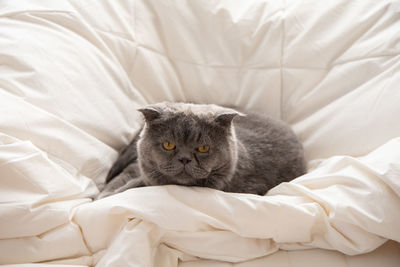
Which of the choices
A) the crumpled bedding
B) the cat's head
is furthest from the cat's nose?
the crumpled bedding

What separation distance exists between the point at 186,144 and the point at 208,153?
0.09 meters

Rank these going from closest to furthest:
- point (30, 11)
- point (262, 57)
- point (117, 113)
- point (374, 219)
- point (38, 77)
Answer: point (374, 219) < point (38, 77) < point (30, 11) < point (117, 113) < point (262, 57)

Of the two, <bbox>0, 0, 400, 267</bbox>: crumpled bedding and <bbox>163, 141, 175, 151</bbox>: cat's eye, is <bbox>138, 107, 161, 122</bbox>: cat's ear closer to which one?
<bbox>163, 141, 175, 151</bbox>: cat's eye

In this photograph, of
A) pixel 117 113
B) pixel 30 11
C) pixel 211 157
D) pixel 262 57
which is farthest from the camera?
pixel 262 57

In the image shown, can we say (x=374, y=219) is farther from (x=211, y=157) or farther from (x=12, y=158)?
(x=12, y=158)

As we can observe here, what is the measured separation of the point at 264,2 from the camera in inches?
77.3

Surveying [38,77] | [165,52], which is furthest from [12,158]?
[165,52]

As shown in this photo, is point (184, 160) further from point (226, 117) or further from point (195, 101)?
point (195, 101)

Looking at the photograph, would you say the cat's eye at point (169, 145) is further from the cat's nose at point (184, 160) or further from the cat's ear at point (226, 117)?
the cat's ear at point (226, 117)

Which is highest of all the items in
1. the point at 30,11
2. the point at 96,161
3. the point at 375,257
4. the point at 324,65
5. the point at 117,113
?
the point at 30,11

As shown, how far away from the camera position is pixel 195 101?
2047 mm

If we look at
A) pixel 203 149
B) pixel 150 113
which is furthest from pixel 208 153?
pixel 150 113

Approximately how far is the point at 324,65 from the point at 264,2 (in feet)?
1.44

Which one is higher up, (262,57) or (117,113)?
(262,57)
